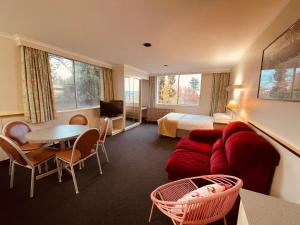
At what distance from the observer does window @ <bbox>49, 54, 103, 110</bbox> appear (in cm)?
337

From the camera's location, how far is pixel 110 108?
14.0ft

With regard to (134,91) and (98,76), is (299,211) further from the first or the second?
(134,91)

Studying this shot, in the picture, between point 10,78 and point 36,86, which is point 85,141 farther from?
point 10,78

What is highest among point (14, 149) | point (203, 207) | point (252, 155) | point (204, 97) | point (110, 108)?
point (204, 97)

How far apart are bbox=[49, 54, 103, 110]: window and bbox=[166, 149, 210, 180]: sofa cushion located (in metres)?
3.23

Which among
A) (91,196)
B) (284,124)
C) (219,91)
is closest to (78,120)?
(91,196)

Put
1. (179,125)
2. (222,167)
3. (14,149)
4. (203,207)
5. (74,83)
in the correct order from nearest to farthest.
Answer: (203,207)
(222,167)
(14,149)
(74,83)
(179,125)

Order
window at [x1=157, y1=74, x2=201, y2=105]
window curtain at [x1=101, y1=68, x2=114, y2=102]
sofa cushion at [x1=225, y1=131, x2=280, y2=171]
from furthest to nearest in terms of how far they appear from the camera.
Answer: window at [x1=157, y1=74, x2=201, y2=105] < window curtain at [x1=101, y1=68, x2=114, y2=102] < sofa cushion at [x1=225, y1=131, x2=280, y2=171]

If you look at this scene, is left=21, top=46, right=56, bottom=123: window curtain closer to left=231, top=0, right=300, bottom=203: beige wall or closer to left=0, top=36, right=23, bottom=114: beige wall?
left=0, top=36, right=23, bottom=114: beige wall

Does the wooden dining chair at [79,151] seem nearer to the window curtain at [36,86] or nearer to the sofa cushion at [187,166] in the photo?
the sofa cushion at [187,166]

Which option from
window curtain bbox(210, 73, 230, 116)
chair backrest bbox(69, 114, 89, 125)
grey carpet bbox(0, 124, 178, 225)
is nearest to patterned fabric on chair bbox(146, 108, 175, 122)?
window curtain bbox(210, 73, 230, 116)

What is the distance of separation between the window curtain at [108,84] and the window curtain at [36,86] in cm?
169

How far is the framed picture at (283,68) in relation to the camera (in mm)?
1156

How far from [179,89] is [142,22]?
14.7 feet
